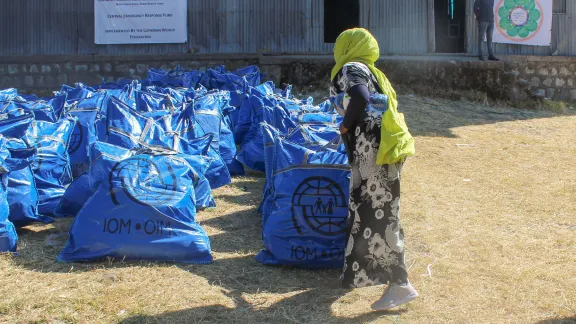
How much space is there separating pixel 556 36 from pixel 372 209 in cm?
1190

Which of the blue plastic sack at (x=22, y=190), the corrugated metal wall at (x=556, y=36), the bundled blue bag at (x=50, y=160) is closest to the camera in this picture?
the blue plastic sack at (x=22, y=190)

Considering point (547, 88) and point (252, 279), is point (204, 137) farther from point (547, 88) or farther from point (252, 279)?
point (547, 88)

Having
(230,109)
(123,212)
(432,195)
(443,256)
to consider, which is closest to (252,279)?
(123,212)

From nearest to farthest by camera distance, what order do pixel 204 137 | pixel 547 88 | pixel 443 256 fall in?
pixel 443 256 → pixel 204 137 → pixel 547 88

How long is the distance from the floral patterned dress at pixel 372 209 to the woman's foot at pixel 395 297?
4 centimetres

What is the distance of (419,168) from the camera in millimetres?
7336

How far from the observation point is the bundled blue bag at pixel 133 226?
396 centimetres

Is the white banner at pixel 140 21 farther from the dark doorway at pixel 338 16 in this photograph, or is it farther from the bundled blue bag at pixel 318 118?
the bundled blue bag at pixel 318 118

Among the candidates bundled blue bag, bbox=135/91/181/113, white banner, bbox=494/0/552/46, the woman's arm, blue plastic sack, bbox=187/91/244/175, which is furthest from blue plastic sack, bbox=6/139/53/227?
white banner, bbox=494/0/552/46

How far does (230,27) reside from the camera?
13383 mm

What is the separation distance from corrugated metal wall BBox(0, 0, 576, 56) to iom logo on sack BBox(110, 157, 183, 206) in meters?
9.24

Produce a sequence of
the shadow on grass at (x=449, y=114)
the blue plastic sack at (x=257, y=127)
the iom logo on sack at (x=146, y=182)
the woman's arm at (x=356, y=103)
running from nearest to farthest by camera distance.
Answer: the woman's arm at (x=356, y=103) → the iom logo on sack at (x=146, y=182) → the blue plastic sack at (x=257, y=127) → the shadow on grass at (x=449, y=114)

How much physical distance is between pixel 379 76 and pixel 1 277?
2.41m

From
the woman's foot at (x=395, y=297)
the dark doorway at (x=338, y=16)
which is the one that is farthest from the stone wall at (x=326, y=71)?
the woman's foot at (x=395, y=297)
